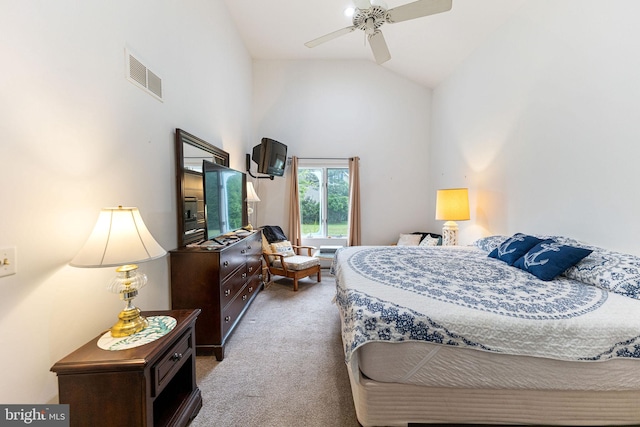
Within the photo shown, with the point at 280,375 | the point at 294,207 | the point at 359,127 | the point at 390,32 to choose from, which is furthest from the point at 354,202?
the point at 280,375

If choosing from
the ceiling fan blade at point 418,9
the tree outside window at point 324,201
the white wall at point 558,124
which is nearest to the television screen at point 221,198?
the tree outside window at point 324,201

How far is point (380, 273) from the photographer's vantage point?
1933 mm

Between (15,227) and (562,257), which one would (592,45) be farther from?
(15,227)

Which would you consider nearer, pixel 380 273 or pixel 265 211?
pixel 380 273

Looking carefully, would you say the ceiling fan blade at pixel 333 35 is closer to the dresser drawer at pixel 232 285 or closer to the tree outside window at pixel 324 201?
the dresser drawer at pixel 232 285

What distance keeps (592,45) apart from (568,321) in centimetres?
214

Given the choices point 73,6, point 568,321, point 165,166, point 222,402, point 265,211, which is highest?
point 73,6

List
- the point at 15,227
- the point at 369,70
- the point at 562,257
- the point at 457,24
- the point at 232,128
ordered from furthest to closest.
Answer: the point at 369,70 < the point at 232,128 < the point at 457,24 < the point at 562,257 < the point at 15,227

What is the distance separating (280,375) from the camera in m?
1.95

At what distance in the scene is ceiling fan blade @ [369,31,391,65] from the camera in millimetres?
2416

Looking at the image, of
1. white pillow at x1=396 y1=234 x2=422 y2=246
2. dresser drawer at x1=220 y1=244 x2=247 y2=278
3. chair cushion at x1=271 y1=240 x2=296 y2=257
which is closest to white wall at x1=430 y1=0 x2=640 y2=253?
white pillow at x1=396 y1=234 x2=422 y2=246

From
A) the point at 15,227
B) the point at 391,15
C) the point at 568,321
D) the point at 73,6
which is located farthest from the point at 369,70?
the point at 15,227

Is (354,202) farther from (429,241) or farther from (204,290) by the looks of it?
(204,290)

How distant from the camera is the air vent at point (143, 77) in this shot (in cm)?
168
